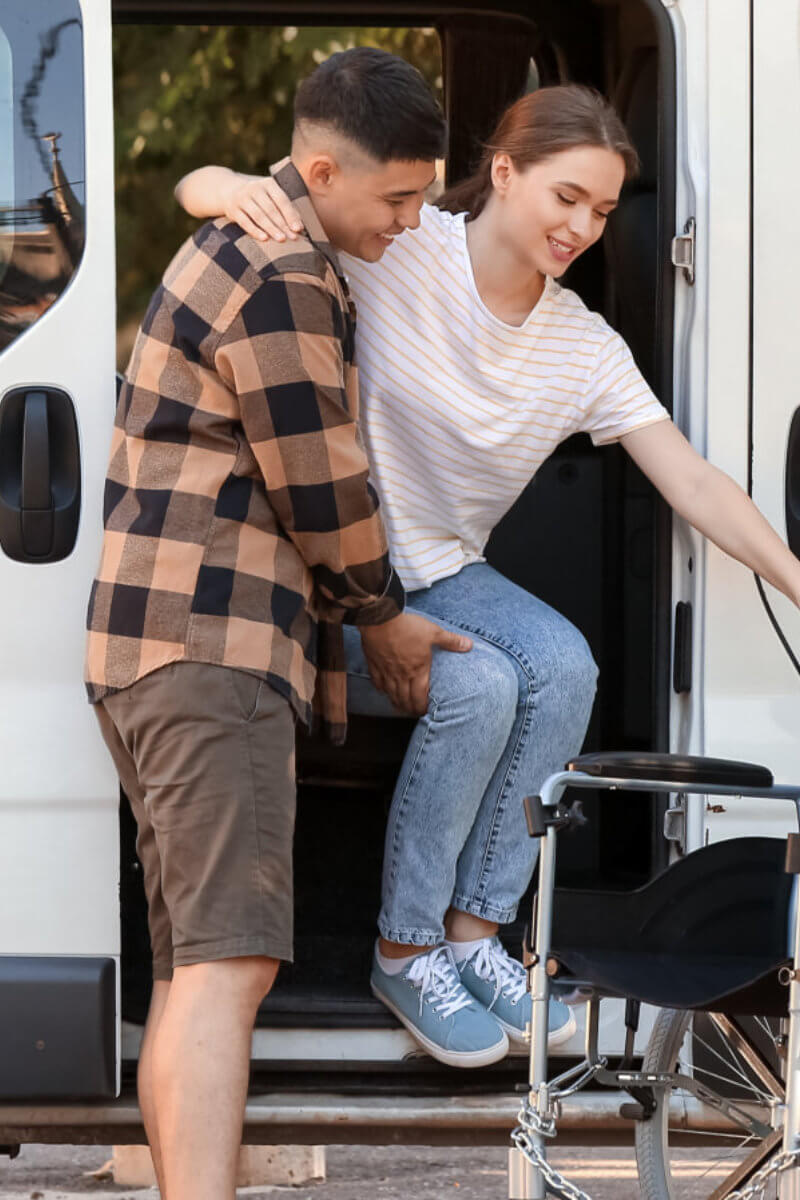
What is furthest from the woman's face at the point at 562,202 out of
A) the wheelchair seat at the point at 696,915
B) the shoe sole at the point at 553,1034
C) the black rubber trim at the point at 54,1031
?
the black rubber trim at the point at 54,1031

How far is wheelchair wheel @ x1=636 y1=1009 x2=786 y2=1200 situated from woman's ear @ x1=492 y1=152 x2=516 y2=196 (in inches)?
55.9

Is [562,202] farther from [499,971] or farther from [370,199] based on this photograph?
[499,971]

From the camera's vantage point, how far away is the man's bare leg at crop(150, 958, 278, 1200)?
2318 mm

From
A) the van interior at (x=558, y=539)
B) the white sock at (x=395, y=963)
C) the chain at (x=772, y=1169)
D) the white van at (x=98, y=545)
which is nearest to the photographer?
the chain at (x=772, y=1169)

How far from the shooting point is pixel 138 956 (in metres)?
2.95

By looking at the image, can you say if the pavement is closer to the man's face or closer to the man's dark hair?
the man's face

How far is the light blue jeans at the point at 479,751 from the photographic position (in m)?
2.69

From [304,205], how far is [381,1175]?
Result: 2.58 metres

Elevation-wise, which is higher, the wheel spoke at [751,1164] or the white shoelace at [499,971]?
the white shoelace at [499,971]

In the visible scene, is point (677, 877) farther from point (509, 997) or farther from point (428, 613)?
point (428, 613)

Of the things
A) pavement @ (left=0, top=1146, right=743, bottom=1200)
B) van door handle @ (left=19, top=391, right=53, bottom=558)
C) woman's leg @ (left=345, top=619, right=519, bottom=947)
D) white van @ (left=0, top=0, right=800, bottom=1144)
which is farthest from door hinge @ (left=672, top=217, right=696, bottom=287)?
pavement @ (left=0, top=1146, right=743, bottom=1200)

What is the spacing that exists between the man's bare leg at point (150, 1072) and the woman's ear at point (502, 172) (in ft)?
4.73

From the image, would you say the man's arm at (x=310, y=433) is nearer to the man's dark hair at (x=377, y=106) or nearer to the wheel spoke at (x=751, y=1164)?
the man's dark hair at (x=377, y=106)

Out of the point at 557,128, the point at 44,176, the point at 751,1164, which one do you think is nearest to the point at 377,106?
the point at 557,128
